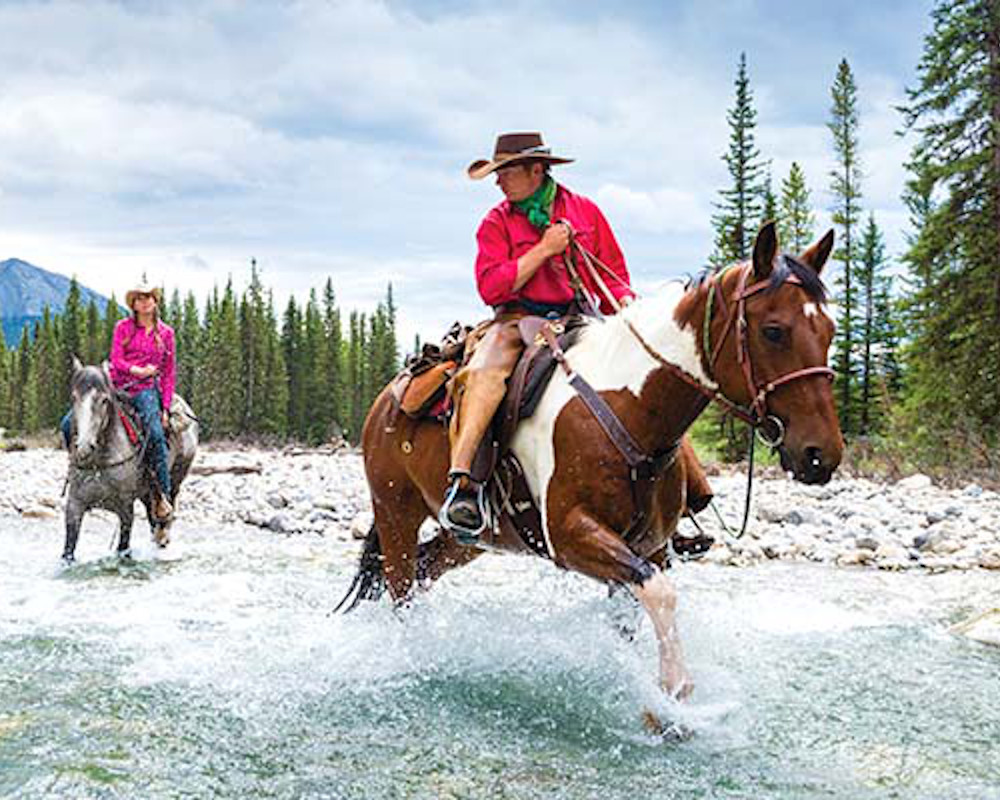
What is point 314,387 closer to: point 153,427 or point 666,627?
point 153,427

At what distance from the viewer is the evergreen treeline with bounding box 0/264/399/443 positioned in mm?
77812

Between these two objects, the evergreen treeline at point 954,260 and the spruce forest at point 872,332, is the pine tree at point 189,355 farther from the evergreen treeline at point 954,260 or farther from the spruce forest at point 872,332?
the evergreen treeline at point 954,260

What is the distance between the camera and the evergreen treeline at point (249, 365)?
7781 centimetres

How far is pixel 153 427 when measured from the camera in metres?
10.7

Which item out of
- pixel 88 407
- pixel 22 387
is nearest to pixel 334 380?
pixel 22 387

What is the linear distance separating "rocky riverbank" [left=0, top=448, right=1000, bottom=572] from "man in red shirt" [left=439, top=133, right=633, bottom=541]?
19.7 feet

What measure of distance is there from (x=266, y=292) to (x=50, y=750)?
297 feet

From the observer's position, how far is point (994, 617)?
6.93 m

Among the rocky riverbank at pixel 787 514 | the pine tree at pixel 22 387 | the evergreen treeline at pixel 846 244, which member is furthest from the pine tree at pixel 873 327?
the pine tree at pixel 22 387

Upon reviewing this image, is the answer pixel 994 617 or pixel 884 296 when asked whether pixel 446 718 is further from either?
pixel 884 296

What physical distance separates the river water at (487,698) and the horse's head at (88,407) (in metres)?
1.72

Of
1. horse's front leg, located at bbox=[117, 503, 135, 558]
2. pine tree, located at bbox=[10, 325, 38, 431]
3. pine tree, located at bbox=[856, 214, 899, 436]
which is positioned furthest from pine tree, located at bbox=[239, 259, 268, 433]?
horse's front leg, located at bbox=[117, 503, 135, 558]

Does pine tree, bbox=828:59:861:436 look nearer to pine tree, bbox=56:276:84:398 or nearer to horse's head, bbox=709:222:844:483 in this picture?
horse's head, bbox=709:222:844:483

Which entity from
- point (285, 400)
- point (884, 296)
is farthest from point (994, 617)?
point (285, 400)
